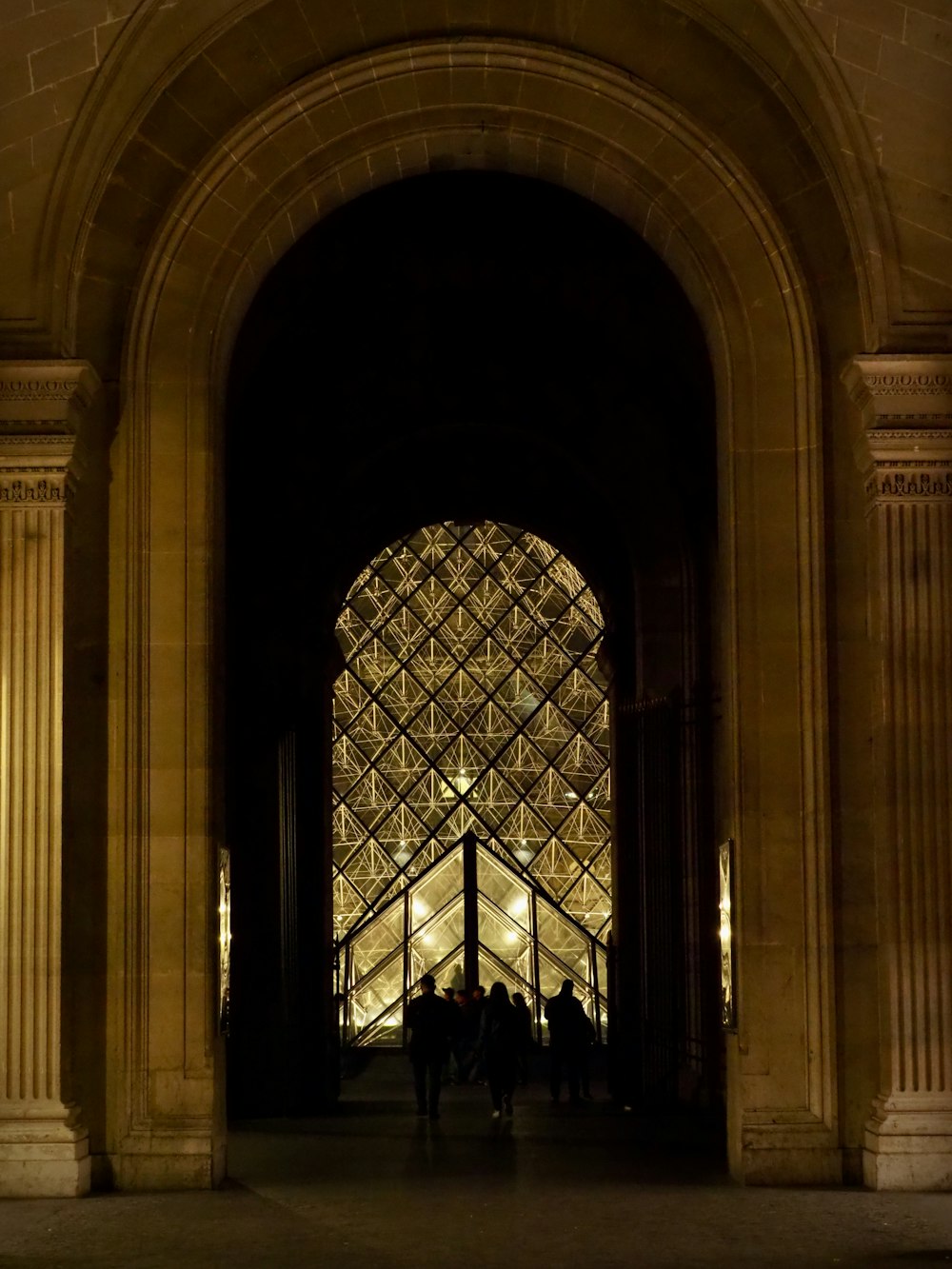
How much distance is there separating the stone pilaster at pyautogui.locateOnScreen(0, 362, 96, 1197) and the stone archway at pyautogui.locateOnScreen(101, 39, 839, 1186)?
1.94ft

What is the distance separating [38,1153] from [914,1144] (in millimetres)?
5661

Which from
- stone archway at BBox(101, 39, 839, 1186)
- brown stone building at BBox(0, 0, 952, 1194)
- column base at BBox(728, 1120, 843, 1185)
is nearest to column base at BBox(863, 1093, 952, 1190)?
brown stone building at BBox(0, 0, 952, 1194)

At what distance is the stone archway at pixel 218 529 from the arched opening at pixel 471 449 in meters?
2.88

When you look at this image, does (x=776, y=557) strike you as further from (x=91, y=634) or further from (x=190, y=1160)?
(x=190, y=1160)

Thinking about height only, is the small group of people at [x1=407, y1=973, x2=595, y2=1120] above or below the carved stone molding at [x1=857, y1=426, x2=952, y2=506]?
below

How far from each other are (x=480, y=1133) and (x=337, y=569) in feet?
27.9

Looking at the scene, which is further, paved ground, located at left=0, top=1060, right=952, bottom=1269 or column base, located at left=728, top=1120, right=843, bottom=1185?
column base, located at left=728, top=1120, right=843, bottom=1185

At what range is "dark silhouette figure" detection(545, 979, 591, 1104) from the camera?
22.0 metres

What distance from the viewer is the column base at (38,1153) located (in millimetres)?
13539

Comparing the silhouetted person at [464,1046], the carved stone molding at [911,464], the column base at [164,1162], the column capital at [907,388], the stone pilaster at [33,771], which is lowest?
Answer: the silhouetted person at [464,1046]

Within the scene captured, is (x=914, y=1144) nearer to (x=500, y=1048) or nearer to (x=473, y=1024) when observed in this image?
(x=500, y=1048)

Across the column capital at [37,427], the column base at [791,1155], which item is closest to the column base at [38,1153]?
the column capital at [37,427]

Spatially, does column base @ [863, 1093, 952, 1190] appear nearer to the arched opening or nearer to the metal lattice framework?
the arched opening

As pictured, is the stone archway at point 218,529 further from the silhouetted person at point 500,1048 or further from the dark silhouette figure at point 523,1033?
the dark silhouette figure at point 523,1033
